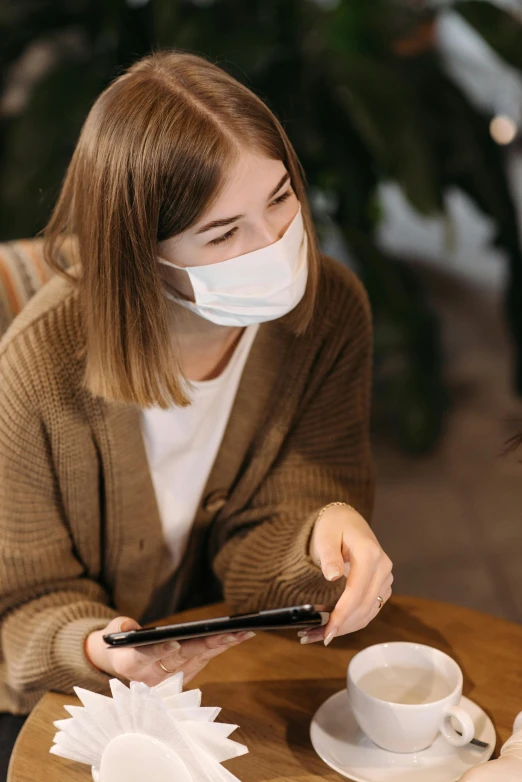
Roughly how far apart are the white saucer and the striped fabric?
2.20 ft

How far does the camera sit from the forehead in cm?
91

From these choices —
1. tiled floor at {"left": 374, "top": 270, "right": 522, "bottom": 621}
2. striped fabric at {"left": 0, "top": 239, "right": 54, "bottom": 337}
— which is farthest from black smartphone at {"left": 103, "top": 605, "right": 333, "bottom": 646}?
tiled floor at {"left": 374, "top": 270, "right": 522, "bottom": 621}

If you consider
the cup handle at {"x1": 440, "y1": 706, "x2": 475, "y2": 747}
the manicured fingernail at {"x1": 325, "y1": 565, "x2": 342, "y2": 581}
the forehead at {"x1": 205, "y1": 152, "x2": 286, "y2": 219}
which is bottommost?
the cup handle at {"x1": 440, "y1": 706, "x2": 475, "y2": 747}

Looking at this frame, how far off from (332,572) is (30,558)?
38 cm

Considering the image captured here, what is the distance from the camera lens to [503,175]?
224 centimetres

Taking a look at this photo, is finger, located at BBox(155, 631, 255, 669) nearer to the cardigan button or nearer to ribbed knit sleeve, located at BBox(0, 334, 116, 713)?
ribbed knit sleeve, located at BBox(0, 334, 116, 713)

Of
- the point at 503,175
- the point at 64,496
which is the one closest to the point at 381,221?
the point at 503,175

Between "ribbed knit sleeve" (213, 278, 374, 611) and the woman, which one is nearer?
the woman

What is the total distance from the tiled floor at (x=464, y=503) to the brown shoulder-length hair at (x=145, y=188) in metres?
0.94

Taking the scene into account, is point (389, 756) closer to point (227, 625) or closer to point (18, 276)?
point (227, 625)

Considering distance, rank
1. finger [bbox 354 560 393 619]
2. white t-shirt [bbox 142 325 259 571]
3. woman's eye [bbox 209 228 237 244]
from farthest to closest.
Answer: white t-shirt [bbox 142 325 259 571] < woman's eye [bbox 209 228 237 244] < finger [bbox 354 560 393 619]

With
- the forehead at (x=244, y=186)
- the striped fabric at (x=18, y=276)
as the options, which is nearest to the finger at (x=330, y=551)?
the forehead at (x=244, y=186)

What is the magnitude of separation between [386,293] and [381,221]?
3.52 ft

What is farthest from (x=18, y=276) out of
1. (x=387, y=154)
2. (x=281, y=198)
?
(x=387, y=154)
